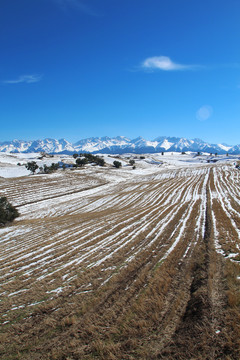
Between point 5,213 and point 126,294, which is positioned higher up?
point 126,294

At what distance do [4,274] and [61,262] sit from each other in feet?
13.6

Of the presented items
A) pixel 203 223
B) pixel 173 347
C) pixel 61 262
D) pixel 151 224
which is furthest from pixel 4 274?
pixel 203 223

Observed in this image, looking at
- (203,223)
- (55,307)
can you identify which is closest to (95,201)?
(203,223)

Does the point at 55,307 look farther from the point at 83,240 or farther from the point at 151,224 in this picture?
the point at 151,224

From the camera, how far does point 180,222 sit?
21406 mm

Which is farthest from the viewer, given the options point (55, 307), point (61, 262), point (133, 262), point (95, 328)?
point (61, 262)

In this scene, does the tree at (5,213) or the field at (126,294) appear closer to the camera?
the field at (126,294)

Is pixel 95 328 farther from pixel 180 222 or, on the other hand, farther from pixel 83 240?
pixel 180 222

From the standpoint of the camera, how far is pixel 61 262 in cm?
1445

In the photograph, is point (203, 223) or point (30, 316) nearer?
point (30, 316)

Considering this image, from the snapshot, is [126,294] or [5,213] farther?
[5,213]

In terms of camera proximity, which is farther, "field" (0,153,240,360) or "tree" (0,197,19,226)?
"tree" (0,197,19,226)

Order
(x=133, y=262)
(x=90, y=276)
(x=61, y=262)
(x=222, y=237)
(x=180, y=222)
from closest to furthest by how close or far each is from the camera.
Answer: (x=90, y=276) < (x=133, y=262) < (x=61, y=262) < (x=222, y=237) < (x=180, y=222)

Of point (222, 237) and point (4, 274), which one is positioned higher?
point (222, 237)
